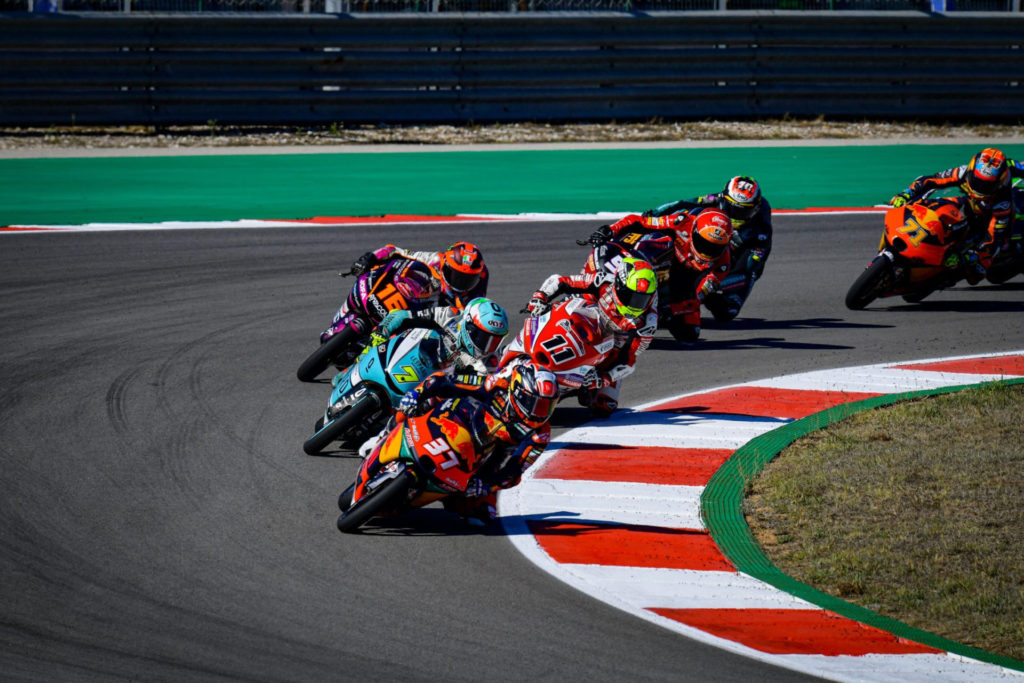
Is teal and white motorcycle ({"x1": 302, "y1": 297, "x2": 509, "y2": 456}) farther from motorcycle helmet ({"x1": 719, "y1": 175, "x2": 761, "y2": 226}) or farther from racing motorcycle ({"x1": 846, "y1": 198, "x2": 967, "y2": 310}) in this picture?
racing motorcycle ({"x1": 846, "y1": 198, "x2": 967, "y2": 310})

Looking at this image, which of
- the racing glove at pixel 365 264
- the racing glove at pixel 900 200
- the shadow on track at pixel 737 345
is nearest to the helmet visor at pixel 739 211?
the shadow on track at pixel 737 345

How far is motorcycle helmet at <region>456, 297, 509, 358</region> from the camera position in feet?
27.8

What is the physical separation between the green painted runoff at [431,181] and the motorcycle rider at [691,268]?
6.50 m

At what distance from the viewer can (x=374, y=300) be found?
1051 centimetres

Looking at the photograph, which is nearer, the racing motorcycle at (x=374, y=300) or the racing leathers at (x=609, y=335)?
the racing leathers at (x=609, y=335)

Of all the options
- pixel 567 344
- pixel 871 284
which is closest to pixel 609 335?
pixel 567 344

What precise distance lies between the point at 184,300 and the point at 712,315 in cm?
592

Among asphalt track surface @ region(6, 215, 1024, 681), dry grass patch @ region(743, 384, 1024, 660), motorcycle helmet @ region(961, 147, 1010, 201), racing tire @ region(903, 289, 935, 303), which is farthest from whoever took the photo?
racing tire @ region(903, 289, 935, 303)

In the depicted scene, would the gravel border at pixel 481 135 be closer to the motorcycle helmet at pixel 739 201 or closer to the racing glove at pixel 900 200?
the racing glove at pixel 900 200

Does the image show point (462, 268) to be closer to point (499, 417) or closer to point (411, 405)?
point (411, 405)

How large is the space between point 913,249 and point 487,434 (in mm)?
8692

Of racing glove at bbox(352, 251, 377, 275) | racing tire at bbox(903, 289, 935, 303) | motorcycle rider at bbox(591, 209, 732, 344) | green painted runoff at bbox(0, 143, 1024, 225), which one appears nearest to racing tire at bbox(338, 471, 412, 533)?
racing glove at bbox(352, 251, 377, 275)

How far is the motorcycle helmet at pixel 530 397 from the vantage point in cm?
727

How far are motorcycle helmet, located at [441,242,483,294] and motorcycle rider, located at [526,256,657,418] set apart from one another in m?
0.55
